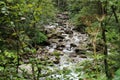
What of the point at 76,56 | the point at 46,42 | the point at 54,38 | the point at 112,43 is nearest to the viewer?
the point at 112,43

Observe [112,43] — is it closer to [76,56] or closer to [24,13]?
[24,13]

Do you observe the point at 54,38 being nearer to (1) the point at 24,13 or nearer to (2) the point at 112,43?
(2) the point at 112,43

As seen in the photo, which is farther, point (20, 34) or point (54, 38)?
point (54, 38)

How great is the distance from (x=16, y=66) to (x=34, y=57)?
1.29ft

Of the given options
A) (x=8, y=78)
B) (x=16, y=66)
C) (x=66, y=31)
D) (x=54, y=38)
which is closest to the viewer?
(x=8, y=78)

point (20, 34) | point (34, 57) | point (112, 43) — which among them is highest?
point (20, 34)

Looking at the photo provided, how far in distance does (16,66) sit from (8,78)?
36 cm

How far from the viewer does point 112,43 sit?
6.79 m

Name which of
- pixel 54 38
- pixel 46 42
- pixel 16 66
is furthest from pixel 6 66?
pixel 54 38

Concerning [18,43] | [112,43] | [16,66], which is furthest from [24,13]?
[112,43]

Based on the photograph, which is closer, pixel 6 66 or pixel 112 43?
pixel 6 66

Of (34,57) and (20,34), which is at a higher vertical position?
(20,34)

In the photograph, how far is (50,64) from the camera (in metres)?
4.00

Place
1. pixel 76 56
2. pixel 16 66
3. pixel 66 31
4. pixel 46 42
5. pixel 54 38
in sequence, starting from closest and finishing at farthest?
1. pixel 16 66
2. pixel 76 56
3. pixel 46 42
4. pixel 54 38
5. pixel 66 31
